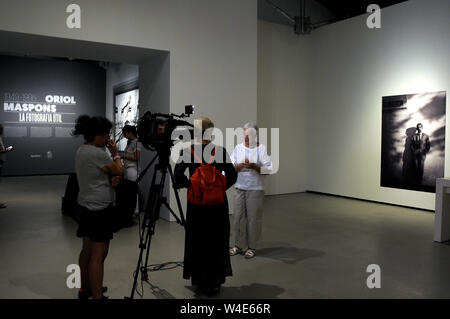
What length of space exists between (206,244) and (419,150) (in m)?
5.14

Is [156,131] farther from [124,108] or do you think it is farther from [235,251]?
[124,108]

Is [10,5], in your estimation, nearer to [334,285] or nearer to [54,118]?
[334,285]

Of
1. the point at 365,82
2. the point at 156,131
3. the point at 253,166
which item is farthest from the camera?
the point at 365,82

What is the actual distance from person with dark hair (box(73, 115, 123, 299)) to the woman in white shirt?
157cm

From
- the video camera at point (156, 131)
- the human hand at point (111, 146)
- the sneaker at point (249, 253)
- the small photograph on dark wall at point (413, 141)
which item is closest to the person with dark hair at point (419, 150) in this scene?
the small photograph on dark wall at point (413, 141)

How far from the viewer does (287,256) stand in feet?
13.5

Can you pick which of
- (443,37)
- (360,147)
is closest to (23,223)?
(360,147)

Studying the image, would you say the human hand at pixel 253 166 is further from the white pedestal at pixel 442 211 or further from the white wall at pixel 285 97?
the white wall at pixel 285 97

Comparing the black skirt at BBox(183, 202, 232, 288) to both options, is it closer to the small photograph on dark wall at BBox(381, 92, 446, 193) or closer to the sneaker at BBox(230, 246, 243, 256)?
the sneaker at BBox(230, 246, 243, 256)

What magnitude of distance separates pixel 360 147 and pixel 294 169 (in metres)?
1.57

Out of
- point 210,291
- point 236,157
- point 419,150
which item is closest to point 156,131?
point 210,291

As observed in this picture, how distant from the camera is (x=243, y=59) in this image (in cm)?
623

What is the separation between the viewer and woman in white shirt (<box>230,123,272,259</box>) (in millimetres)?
3986

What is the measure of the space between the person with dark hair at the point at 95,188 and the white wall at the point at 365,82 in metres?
5.67
